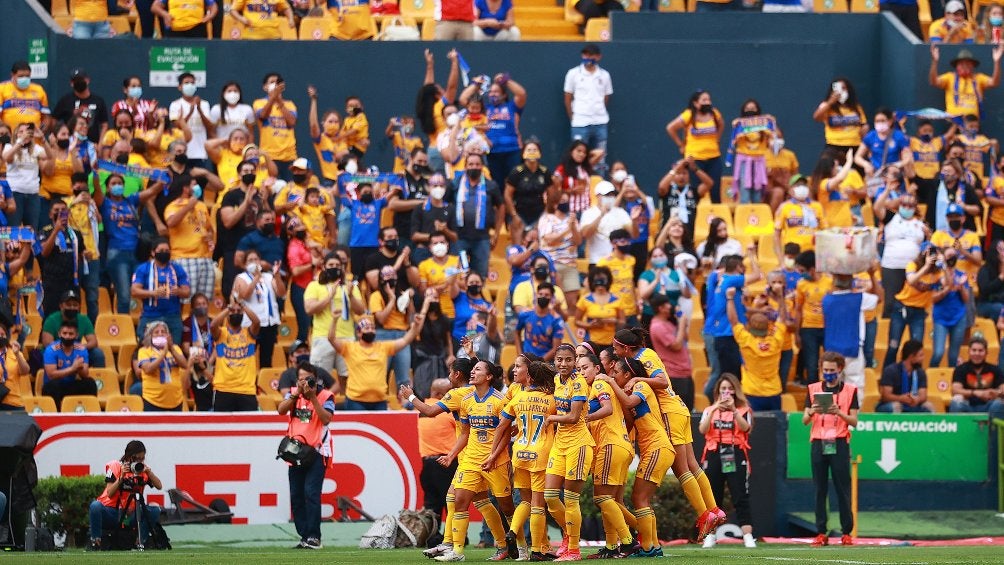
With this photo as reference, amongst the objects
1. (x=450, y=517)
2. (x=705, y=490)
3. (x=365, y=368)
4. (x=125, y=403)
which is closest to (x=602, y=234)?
(x=365, y=368)

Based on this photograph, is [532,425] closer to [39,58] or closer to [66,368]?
[66,368]

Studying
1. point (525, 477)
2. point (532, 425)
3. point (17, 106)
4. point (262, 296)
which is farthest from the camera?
point (17, 106)

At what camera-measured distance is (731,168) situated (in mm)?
24922

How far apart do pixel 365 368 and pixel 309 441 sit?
2839 mm

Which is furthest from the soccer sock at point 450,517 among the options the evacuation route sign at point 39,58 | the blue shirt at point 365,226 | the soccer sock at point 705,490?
the evacuation route sign at point 39,58

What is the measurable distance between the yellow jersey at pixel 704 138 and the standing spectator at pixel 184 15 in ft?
22.5

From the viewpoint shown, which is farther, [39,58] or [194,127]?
[39,58]

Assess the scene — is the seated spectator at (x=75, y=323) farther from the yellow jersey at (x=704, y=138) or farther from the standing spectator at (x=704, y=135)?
the yellow jersey at (x=704, y=138)

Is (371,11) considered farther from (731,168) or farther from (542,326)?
(542,326)

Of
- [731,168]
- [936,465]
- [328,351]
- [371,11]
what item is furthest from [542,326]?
[371,11]

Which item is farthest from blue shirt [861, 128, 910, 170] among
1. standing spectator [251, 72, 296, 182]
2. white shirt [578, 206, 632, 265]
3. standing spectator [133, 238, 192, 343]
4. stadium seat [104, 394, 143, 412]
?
stadium seat [104, 394, 143, 412]

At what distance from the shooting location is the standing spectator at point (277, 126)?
23.2 metres

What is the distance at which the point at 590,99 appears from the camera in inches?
963

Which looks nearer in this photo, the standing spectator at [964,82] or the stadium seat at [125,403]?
the stadium seat at [125,403]
